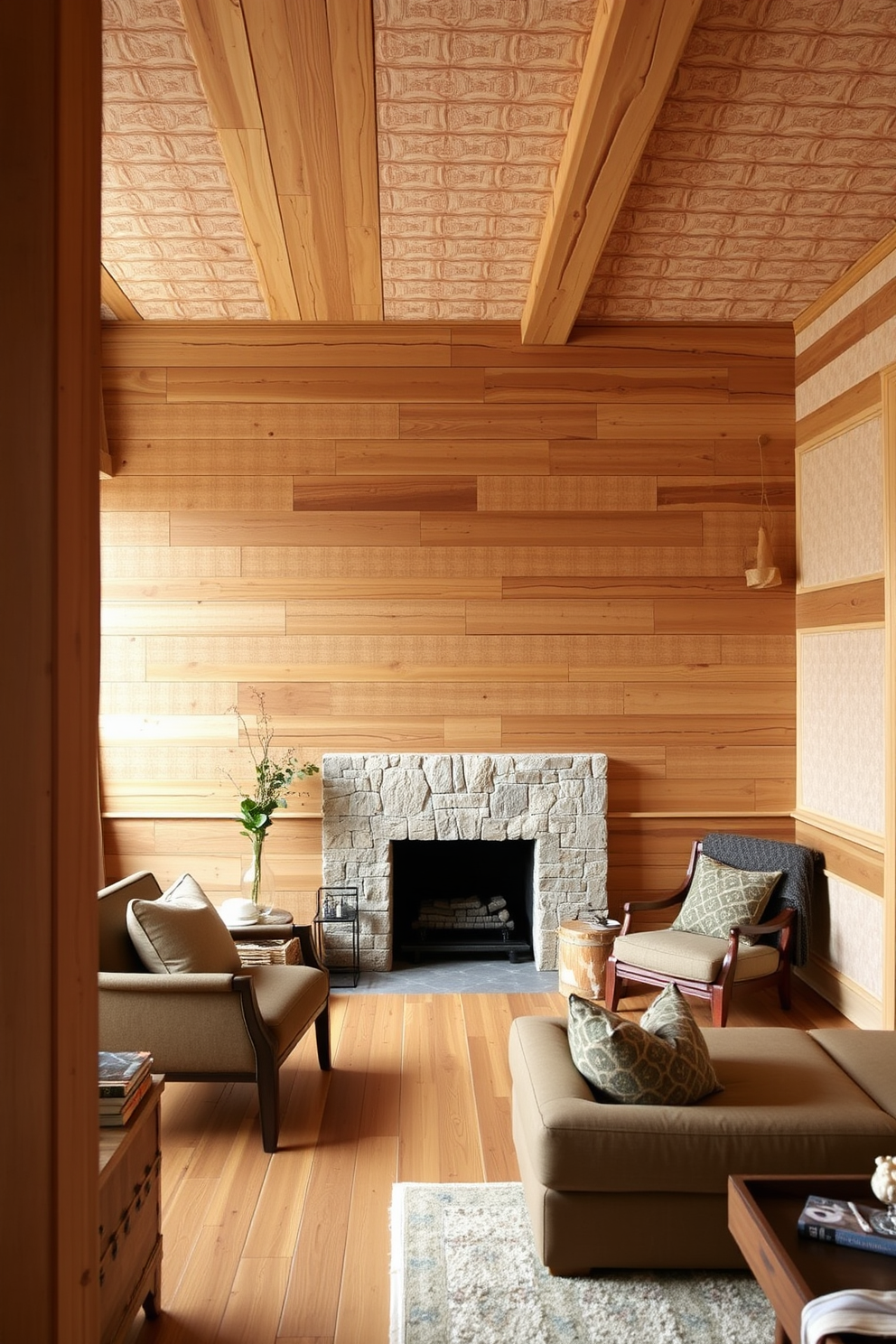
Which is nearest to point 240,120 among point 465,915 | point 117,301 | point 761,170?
point 761,170

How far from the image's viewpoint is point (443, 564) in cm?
544

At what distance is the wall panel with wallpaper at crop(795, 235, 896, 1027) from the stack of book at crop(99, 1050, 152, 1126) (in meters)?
3.12

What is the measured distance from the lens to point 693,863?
5.23 meters

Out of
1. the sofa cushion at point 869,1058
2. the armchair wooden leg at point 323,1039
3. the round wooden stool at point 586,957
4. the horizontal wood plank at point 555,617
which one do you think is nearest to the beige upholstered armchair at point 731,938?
the round wooden stool at point 586,957

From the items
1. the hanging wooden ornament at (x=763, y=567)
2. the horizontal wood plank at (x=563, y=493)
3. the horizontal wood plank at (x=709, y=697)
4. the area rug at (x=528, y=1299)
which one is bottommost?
the area rug at (x=528, y=1299)

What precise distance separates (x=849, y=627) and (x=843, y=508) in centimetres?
58

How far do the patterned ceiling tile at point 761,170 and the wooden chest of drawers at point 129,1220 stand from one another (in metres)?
3.22

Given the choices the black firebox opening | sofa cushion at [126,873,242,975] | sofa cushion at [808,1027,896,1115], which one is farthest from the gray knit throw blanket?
sofa cushion at [126,873,242,975]

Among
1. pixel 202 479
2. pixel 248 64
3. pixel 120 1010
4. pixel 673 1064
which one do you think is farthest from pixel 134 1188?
pixel 202 479

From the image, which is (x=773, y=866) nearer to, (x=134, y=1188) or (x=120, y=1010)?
(x=120, y=1010)

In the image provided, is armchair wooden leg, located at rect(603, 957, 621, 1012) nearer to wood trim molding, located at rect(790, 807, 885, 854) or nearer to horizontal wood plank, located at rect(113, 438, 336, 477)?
wood trim molding, located at rect(790, 807, 885, 854)

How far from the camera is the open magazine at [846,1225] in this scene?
6.72 ft

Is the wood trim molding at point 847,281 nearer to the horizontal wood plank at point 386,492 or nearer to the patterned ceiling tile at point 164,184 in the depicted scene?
the horizontal wood plank at point 386,492

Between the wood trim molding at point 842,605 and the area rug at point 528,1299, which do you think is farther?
the wood trim molding at point 842,605
